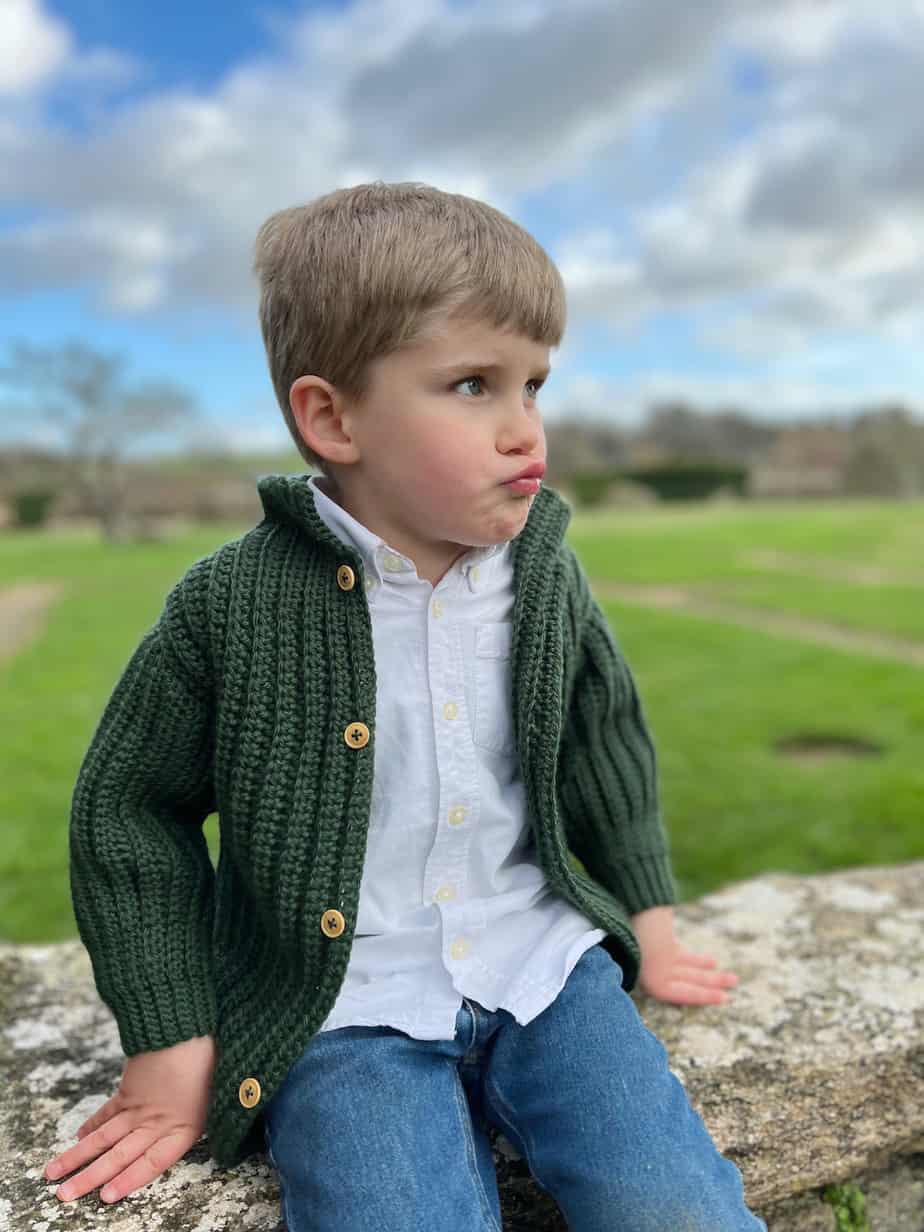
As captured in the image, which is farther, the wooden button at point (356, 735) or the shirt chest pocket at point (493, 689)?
the shirt chest pocket at point (493, 689)

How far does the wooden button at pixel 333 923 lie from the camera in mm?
1541

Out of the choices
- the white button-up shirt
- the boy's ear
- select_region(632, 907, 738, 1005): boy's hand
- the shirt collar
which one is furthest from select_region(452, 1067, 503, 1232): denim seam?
the boy's ear

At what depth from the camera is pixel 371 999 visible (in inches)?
62.2

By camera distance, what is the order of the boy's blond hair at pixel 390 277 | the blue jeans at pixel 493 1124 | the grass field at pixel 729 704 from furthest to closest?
the grass field at pixel 729 704 < the boy's blond hair at pixel 390 277 < the blue jeans at pixel 493 1124

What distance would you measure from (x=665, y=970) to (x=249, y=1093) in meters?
0.76

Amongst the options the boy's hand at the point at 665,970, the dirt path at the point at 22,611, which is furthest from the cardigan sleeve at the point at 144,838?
the dirt path at the point at 22,611

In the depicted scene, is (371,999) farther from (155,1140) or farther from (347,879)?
(155,1140)

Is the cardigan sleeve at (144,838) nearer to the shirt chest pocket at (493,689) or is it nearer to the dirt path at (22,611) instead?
the shirt chest pocket at (493,689)

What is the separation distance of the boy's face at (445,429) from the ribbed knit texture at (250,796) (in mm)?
110

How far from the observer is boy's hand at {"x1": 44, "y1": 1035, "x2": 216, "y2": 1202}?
1.52 m

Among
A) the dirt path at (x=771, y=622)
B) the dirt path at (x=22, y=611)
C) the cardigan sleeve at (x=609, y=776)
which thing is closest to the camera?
the cardigan sleeve at (x=609, y=776)

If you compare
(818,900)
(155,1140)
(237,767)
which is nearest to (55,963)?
(155,1140)

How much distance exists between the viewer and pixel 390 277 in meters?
1.49

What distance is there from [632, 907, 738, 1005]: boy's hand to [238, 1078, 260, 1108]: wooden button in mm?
714
